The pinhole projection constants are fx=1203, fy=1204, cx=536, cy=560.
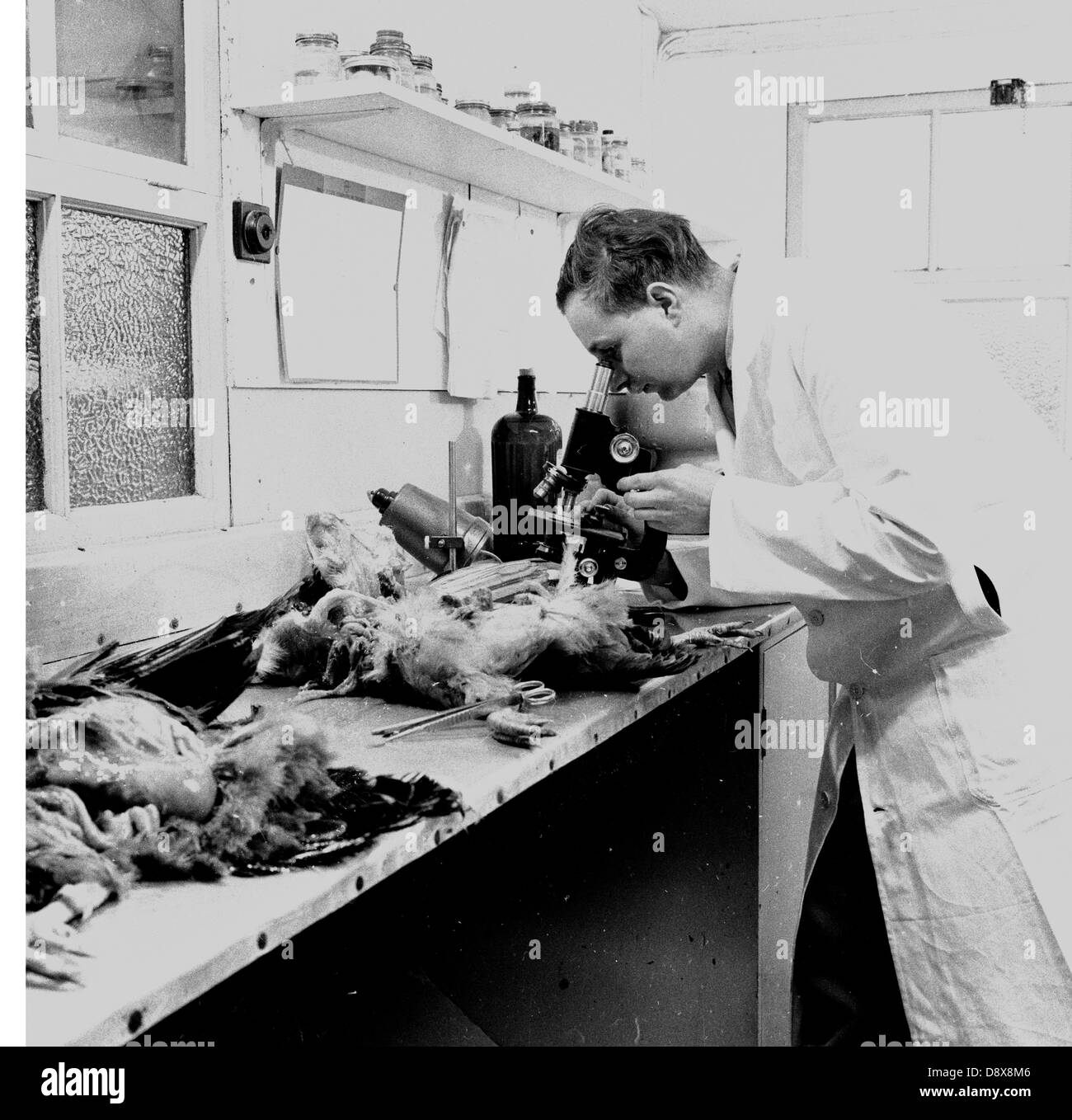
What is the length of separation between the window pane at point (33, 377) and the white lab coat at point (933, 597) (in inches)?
35.1

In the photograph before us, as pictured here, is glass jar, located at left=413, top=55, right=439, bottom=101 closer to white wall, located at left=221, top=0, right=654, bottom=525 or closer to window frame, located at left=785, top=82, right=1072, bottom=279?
white wall, located at left=221, top=0, right=654, bottom=525

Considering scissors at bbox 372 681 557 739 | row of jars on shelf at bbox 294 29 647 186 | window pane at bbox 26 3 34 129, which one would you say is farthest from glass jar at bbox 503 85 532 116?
scissors at bbox 372 681 557 739

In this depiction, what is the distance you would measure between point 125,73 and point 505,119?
3.08 feet

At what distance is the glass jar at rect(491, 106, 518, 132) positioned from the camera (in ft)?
8.02

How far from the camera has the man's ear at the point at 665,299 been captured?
1.64 metres

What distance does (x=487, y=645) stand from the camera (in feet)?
4.94

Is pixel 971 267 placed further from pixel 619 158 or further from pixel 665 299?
pixel 665 299

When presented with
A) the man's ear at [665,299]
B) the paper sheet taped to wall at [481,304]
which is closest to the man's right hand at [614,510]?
the man's ear at [665,299]

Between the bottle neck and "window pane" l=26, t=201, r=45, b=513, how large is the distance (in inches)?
50.0

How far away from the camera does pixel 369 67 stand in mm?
1846

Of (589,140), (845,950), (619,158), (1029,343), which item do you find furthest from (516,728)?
(1029,343)

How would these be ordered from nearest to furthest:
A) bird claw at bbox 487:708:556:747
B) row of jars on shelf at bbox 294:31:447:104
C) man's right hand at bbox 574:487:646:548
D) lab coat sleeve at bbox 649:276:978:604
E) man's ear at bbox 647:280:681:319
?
1. bird claw at bbox 487:708:556:747
2. lab coat sleeve at bbox 649:276:978:604
3. man's ear at bbox 647:280:681:319
4. man's right hand at bbox 574:487:646:548
5. row of jars on shelf at bbox 294:31:447:104

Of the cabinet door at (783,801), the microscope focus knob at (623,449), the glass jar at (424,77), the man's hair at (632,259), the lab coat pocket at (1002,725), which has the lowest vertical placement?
the cabinet door at (783,801)

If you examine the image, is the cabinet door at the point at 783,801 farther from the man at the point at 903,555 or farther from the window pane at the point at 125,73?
the window pane at the point at 125,73
